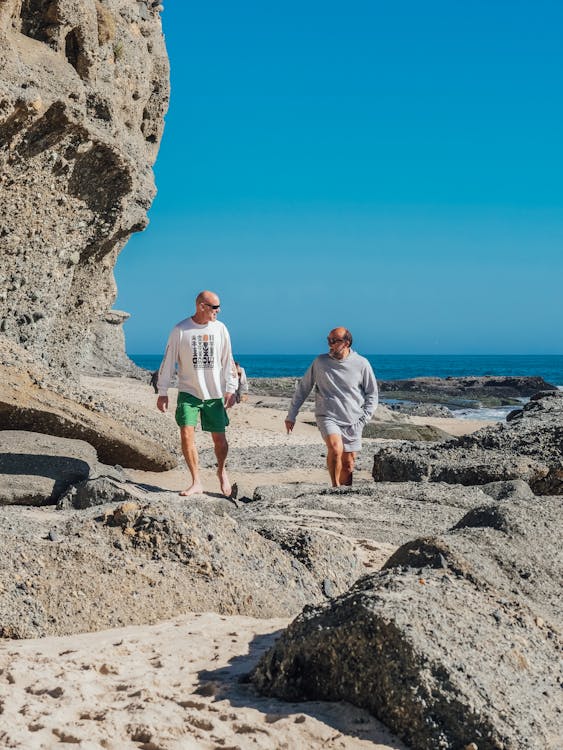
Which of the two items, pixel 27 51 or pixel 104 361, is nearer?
pixel 27 51

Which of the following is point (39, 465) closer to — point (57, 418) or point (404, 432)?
point (57, 418)

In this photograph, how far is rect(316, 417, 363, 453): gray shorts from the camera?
8422 mm

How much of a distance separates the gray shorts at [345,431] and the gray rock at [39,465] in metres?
2.19

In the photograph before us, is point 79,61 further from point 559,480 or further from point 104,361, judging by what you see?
point 104,361

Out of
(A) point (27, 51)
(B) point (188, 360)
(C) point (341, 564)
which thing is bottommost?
(C) point (341, 564)

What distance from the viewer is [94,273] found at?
11977 mm

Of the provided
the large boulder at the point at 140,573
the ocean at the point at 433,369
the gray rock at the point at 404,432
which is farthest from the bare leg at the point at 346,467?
the ocean at the point at 433,369

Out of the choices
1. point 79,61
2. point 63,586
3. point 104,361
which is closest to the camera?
point 63,586

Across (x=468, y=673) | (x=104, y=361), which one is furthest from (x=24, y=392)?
(x=104, y=361)

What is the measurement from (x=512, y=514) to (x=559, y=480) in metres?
3.68

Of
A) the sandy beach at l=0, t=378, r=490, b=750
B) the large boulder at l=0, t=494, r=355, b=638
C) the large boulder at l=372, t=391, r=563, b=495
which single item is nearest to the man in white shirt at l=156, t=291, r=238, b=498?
the large boulder at l=372, t=391, r=563, b=495

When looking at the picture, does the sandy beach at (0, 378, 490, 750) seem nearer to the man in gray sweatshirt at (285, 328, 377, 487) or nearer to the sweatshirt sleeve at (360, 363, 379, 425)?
the man in gray sweatshirt at (285, 328, 377, 487)

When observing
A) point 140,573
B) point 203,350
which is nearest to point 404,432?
point 203,350

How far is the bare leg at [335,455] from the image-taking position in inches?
331
